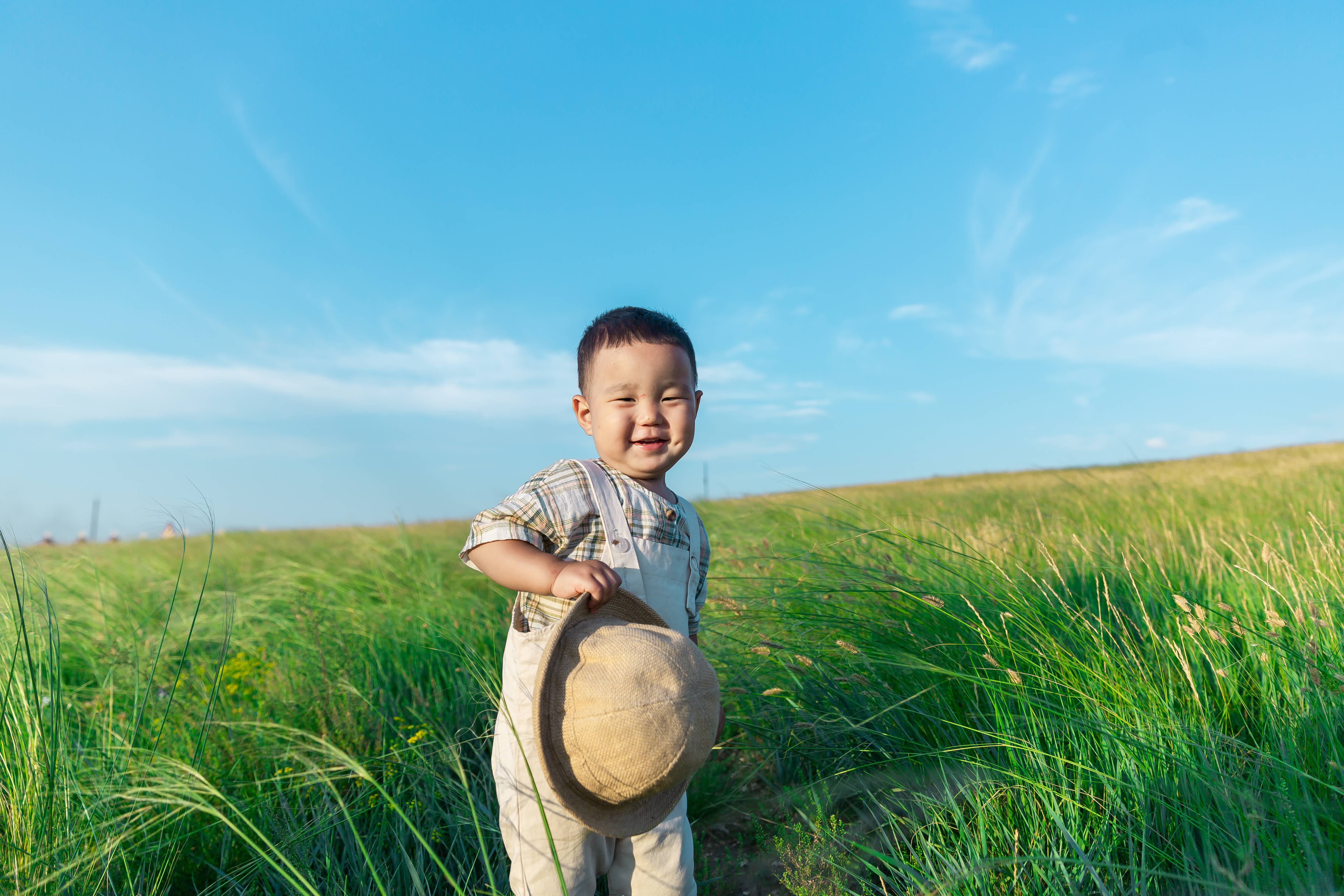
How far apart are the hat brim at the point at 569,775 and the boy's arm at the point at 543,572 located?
36 millimetres

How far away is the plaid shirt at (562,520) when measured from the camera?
2.13 metres

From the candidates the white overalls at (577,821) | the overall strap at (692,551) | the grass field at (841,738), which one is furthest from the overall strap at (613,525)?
the grass field at (841,738)

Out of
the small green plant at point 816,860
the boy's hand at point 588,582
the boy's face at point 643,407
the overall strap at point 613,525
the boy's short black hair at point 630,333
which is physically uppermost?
the boy's short black hair at point 630,333

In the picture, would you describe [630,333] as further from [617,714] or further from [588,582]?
[617,714]

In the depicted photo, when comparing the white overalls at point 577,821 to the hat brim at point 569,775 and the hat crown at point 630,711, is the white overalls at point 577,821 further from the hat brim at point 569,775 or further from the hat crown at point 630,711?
the hat crown at point 630,711

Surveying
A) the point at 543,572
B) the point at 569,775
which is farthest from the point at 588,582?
the point at 569,775

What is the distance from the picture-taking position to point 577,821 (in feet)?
6.76

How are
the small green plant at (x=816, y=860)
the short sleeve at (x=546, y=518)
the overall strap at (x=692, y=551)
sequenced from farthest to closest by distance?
the overall strap at (x=692, y=551) < the small green plant at (x=816, y=860) < the short sleeve at (x=546, y=518)

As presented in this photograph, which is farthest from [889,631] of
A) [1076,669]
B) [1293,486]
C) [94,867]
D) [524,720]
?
[1293,486]

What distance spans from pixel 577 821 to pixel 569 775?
0.23 meters

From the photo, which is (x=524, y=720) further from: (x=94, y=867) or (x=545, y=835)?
(x=94, y=867)

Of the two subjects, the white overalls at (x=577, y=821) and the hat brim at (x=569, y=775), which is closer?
the hat brim at (x=569, y=775)

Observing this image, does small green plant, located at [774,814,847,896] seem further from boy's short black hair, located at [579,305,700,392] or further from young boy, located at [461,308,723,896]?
boy's short black hair, located at [579,305,700,392]

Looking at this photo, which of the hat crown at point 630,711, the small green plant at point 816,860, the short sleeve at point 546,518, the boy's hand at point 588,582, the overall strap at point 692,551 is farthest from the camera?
the overall strap at point 692,551
